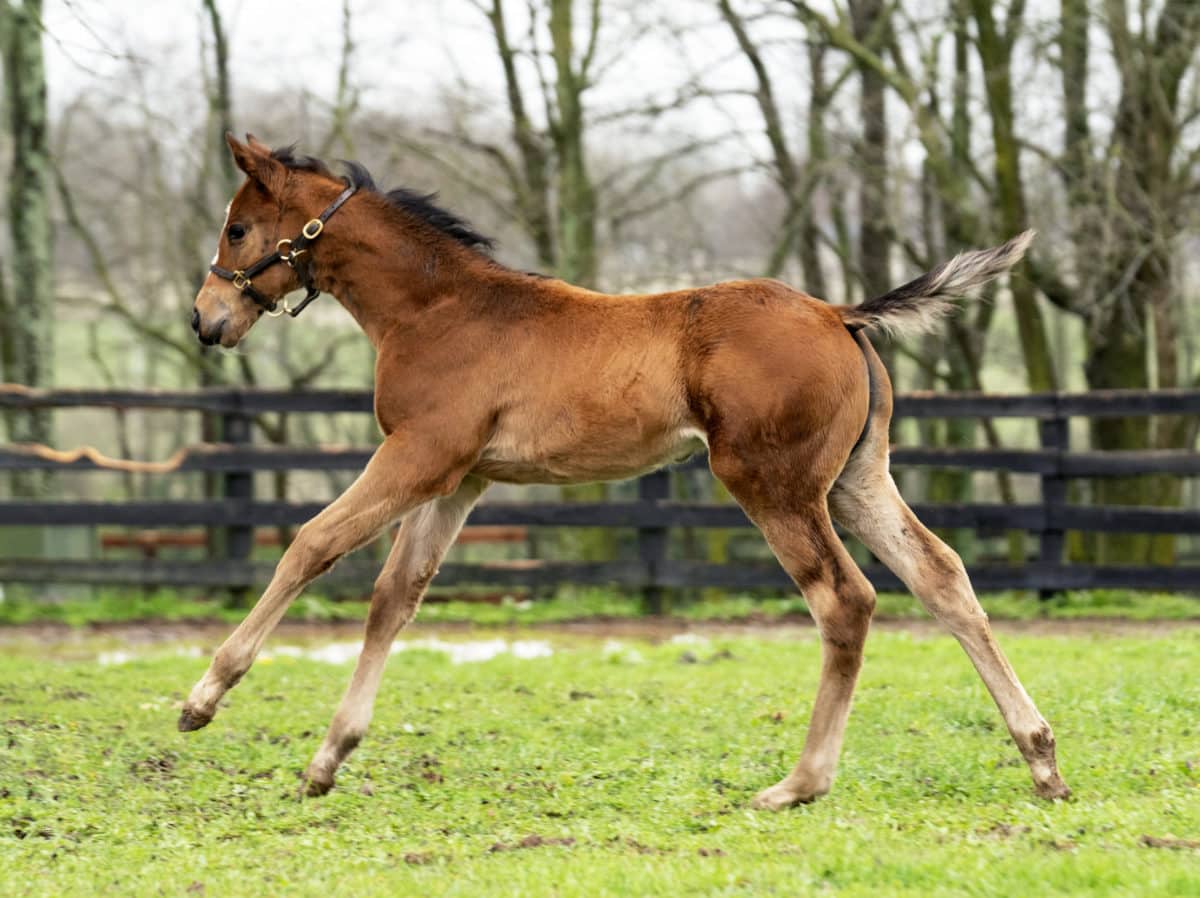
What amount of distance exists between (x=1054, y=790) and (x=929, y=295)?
1.75 meters

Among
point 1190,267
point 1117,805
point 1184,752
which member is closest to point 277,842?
point 1117,805

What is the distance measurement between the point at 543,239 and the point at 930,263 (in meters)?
4.31

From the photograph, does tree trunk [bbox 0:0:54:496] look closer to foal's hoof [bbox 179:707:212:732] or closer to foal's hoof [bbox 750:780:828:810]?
foal's hoof [bbox 179:707:212:732]

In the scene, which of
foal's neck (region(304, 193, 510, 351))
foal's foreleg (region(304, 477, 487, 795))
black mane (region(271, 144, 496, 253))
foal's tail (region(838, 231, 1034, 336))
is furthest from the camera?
black mane (region(271, 144, 496, 253))

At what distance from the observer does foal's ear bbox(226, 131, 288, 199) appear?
17.4ft

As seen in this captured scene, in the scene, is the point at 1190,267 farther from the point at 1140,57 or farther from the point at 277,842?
the point at 277,842

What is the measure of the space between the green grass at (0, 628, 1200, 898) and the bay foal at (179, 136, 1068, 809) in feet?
1.16

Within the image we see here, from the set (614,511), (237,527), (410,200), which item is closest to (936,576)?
(410,200)

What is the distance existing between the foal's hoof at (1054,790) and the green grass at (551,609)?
243 inches

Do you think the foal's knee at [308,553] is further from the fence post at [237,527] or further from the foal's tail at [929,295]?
the fence post at [237,527]

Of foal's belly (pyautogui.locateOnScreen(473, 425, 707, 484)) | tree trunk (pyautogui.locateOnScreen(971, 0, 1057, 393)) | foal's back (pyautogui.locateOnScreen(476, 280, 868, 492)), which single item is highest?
tree trunk (pyautogui.locateOnScreen(971, 0, 1057, 393))

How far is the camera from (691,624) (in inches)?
427

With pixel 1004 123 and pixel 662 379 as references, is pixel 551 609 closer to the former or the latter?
pixel 1004 123

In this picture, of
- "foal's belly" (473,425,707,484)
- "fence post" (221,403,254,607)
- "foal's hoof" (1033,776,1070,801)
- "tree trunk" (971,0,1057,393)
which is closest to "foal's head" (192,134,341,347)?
"foal's belly" (473,425,707,484)
